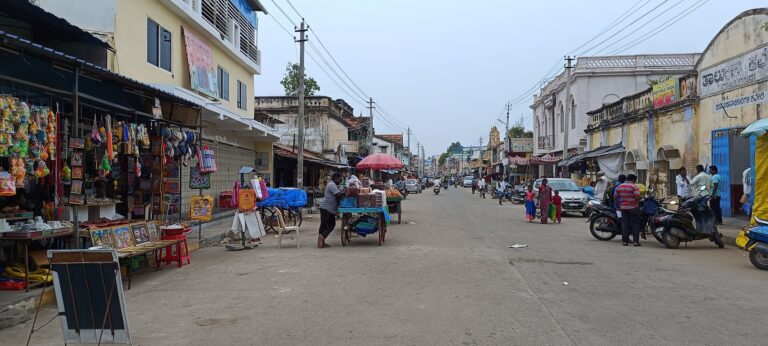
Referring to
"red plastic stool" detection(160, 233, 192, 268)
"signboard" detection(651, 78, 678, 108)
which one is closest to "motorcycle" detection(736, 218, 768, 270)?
"red plastic stool" detection(160, 233, 192, 268)

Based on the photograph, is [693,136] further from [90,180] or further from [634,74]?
[90,180]

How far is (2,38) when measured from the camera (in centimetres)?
572

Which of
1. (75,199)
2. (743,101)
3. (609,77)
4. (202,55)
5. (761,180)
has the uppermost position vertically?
(609,77)

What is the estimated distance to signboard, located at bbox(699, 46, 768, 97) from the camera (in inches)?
580

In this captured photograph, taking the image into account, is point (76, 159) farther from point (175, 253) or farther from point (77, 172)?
point (175, 253)

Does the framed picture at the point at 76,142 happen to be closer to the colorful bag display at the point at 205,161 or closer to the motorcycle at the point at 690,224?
the colorful bag display at the point at 205,161

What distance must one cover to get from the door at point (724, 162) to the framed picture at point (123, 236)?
53.6 feet

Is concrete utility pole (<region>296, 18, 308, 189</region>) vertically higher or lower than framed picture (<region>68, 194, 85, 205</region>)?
higher

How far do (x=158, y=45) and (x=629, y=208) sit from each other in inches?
487

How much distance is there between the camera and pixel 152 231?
376 inches

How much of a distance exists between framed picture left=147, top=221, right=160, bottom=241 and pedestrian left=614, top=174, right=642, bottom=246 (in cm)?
989

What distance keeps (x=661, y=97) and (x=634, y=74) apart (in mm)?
13078

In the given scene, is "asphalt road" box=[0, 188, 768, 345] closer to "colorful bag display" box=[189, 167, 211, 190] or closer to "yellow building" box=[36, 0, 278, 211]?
"colorful bag display" box=[189, 167, 211, 190]

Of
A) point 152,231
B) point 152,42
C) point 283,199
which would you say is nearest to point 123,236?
point 152,231
